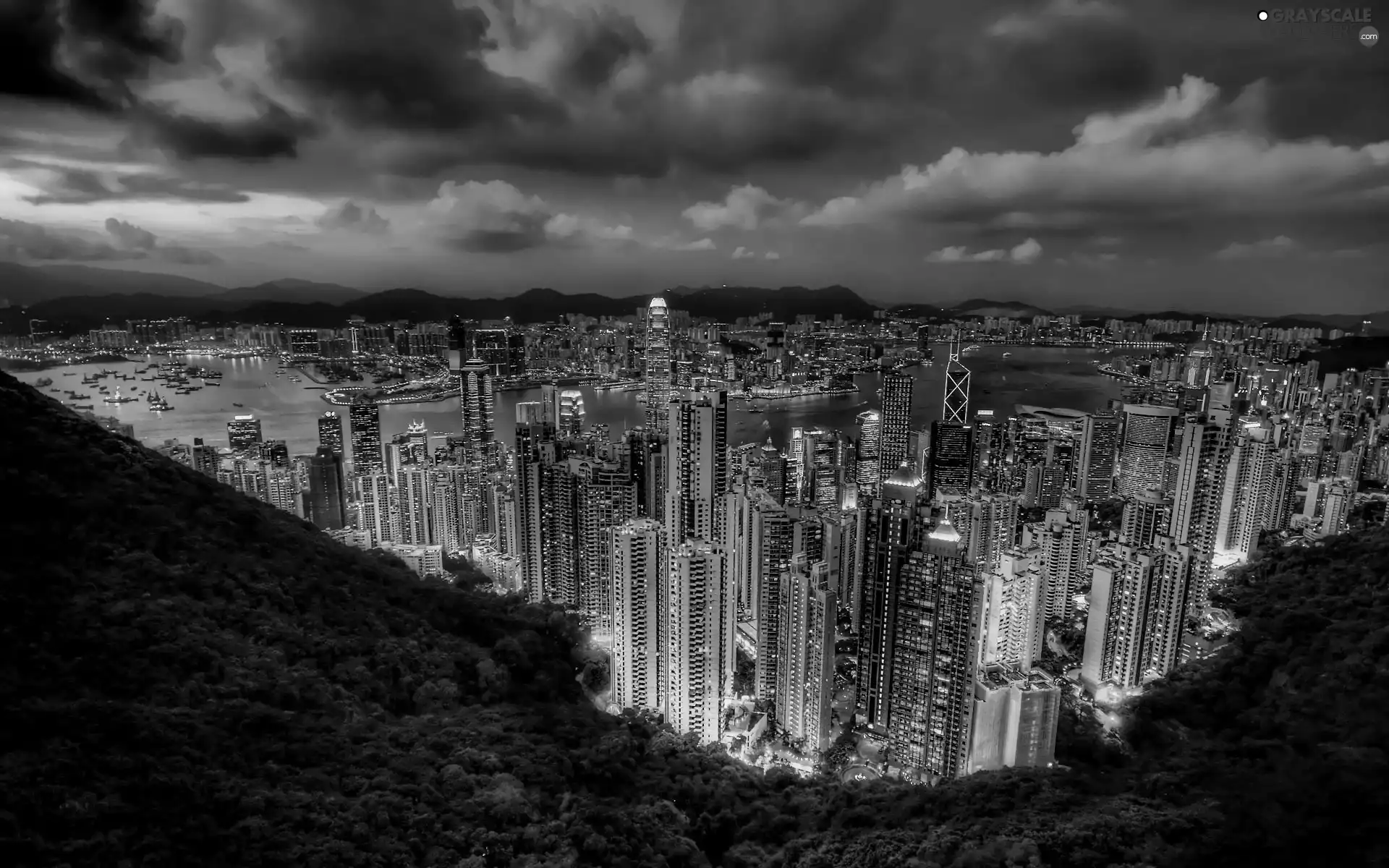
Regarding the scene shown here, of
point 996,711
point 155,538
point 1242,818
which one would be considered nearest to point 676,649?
point 996,711

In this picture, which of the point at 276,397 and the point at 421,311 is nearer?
the point at 276,397

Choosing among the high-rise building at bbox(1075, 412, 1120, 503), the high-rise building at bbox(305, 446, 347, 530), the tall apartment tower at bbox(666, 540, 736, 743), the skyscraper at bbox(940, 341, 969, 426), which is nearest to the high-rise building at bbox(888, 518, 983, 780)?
the tall apartment tower at bbox(666, 540, 736, 743)

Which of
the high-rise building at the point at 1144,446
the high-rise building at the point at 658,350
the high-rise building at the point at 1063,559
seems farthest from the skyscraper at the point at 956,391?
the high-rise building at the point at 658,350

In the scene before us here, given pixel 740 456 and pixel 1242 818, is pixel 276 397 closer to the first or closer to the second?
pixel 740 456

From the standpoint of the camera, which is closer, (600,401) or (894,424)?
(894,424)

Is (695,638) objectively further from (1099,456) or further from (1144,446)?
(1144,446)

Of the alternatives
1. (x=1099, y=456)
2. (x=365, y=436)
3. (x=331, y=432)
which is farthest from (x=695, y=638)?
(x=1099, y=456)
